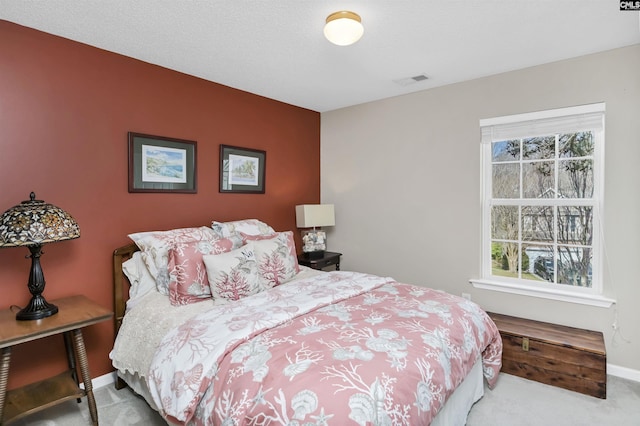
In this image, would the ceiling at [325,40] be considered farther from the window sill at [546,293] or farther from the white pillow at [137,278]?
the window sill at [546,293]

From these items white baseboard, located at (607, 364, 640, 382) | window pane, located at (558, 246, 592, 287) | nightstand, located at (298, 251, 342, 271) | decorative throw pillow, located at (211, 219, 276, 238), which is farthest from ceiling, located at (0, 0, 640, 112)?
white baseboard, located at (607, 364, 640, 382)

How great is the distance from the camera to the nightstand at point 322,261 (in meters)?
3.73

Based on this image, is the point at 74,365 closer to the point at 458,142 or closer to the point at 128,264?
the point at 128,264

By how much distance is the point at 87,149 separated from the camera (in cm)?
249

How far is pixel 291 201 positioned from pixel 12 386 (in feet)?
9.12

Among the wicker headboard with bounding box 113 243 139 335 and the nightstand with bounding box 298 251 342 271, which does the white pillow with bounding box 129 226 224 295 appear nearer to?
the wicker headboard with bounding box 113 243 139 335

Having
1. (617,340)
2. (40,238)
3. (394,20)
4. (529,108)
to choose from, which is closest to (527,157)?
(529,108)

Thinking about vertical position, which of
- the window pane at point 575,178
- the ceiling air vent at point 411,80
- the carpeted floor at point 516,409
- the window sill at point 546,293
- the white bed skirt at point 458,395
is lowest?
the carpeted floor at point 516,409

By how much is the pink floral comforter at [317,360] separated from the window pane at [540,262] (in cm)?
114

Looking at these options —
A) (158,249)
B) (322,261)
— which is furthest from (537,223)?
(158,249)

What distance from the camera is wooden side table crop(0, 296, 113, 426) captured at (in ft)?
5.90

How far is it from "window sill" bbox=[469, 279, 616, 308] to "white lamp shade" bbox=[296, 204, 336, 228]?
1637 mm

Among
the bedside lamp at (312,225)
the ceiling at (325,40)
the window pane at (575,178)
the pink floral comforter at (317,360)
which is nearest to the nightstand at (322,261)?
the bedside lamp at (312,225)

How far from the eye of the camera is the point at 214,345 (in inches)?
64.0
